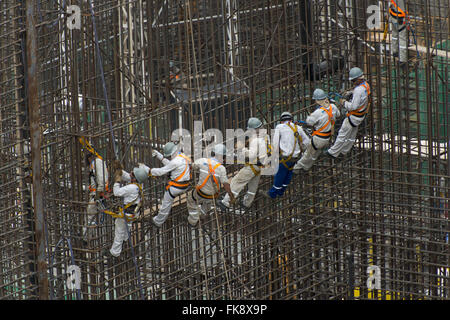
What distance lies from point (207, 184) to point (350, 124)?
3.68 metres

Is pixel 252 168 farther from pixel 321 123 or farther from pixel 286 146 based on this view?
pixel 321 123

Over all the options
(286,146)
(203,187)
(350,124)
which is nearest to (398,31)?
(350,124)

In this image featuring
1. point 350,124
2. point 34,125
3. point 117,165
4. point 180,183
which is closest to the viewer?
point 34,125

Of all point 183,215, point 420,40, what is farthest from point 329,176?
point 420,40

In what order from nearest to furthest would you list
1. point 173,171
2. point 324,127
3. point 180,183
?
point 173,171 < point 180,183 < point 324,127

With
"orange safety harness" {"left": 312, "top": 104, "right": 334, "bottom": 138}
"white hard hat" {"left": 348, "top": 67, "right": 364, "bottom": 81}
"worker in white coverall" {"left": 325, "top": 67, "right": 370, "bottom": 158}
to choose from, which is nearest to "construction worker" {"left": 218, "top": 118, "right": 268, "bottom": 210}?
"orange safety harness" {"left": 312, "top": 104, "right": 334, "bottom": 138}

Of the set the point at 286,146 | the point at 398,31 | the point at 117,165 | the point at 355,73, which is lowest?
the point at 286,146

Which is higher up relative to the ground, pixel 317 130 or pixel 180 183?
pixel 317 130

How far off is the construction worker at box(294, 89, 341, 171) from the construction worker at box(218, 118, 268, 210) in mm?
1194

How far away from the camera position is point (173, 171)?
783 inches

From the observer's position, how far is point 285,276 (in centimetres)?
2214

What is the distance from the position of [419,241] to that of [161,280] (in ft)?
20.0

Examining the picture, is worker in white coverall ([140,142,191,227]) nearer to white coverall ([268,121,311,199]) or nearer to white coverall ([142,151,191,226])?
white coverall ([142,151,191,226])

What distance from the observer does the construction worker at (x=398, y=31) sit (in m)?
22.0
